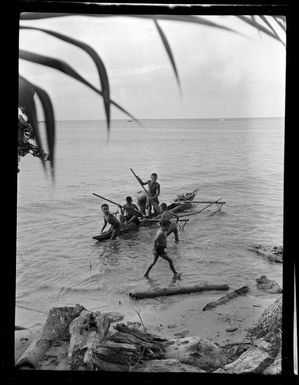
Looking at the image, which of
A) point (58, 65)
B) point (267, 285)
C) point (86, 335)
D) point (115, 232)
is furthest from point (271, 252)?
point (58, 65)

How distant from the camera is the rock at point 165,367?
67.7 inches

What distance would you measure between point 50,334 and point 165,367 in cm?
41

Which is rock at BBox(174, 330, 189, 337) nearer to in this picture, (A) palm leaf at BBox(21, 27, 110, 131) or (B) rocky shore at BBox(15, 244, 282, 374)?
(B) rocky shore at BBox(15, 244, 282, 374)

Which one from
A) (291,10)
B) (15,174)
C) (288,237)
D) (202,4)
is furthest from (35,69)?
(288,237)

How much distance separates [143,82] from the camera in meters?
1.75

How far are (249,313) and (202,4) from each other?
3.49ft

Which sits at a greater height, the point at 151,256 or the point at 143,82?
the point at 143,82

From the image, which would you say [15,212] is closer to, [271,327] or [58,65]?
[58,65]

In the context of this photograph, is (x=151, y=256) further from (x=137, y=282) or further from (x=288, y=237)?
(x=288, y=237)

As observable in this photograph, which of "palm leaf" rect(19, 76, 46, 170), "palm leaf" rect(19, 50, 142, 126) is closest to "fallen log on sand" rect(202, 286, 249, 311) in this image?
"palm leaf" rect(19, 50, 142, 126)

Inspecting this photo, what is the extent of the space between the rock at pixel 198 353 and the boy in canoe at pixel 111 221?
1.40ft

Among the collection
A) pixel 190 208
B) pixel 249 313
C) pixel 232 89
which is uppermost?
pixel 232 89

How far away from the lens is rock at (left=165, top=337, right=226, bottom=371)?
1.72m

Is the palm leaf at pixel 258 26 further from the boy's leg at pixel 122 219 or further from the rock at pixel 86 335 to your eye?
the rock at pixel 86 335
